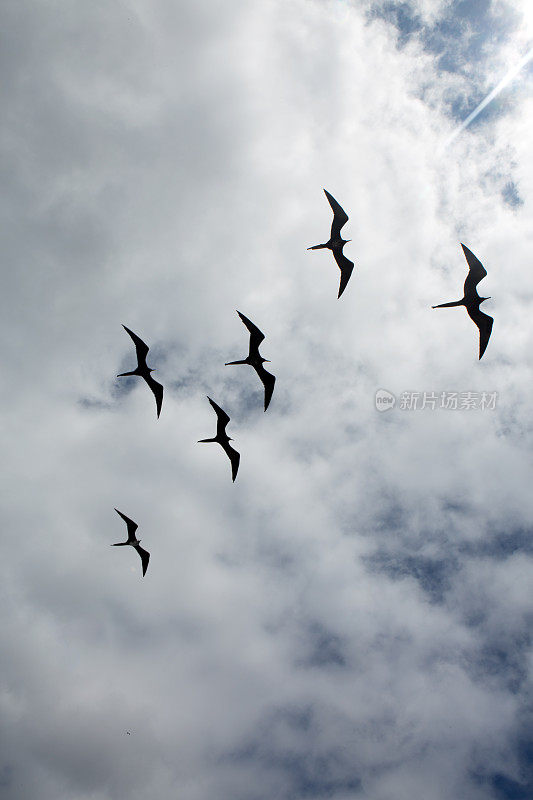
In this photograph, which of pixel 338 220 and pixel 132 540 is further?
pixel 132 540

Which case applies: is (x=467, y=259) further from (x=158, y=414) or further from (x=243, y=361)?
(x=158, y=414)

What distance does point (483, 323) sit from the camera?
906 inches

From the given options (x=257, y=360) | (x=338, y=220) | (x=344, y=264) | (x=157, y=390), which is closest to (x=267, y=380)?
(x=257, y=360)

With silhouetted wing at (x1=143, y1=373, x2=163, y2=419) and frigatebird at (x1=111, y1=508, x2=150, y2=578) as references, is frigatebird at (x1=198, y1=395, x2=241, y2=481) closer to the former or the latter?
silhouetted wing at (x1=143, y1=373, x2=163, y2=419)

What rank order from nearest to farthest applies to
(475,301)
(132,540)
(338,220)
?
(475,301) → (338,220) → (132,540)

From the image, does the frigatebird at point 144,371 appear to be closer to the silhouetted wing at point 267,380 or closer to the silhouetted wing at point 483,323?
the silhouetted wing at point 267,380

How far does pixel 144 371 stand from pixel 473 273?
14.8 m

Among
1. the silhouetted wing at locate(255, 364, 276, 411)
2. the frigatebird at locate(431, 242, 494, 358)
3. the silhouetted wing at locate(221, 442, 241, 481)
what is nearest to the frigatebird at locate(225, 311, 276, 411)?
the silhouetted wing at locate(255, 364, 276, 411)

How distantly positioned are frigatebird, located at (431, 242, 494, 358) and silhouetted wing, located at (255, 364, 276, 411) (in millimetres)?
8045

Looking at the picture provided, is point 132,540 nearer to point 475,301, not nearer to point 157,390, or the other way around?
point 157,390

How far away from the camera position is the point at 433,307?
2191 cm

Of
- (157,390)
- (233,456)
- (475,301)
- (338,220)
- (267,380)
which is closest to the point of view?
(475,301)

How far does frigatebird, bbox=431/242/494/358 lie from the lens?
21953 mm

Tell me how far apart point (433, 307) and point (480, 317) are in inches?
96.9
